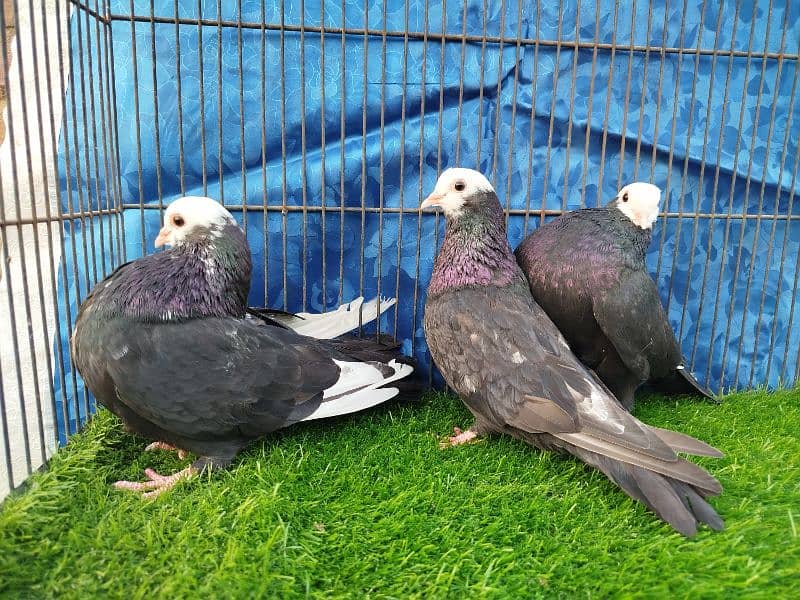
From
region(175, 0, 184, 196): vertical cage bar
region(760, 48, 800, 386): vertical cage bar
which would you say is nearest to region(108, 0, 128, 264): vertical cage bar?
region(175, 0, 184, 196): vertical cage bar

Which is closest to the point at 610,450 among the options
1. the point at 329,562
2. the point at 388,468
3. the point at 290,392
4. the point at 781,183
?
the point at 388,468

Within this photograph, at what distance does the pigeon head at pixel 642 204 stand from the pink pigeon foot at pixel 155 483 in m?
2.32

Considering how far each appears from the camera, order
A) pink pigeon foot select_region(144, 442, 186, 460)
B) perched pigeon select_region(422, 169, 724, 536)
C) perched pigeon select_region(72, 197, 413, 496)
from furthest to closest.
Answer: pink pigeon foot select_region(144, 442, 186, 460)
perched pigeon select_region(72, 197, 413, 496)
perched pigeon select_region(422, 169, 724, 536)

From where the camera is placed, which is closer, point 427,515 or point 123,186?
point 427,515

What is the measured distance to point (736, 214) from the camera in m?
3.05

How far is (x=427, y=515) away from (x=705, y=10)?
3.08 metres

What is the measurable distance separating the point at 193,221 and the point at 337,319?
94 centimetres

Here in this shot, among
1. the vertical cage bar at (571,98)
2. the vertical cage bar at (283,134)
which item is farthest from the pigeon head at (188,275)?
the vertical cage bar at (571,98)

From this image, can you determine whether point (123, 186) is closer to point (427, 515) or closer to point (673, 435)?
point (427, 515)

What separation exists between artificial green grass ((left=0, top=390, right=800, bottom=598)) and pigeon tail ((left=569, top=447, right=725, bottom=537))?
46 millimetres

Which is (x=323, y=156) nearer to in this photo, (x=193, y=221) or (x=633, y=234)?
(x=193, y=221)

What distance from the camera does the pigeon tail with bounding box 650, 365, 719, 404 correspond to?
295 centimetres

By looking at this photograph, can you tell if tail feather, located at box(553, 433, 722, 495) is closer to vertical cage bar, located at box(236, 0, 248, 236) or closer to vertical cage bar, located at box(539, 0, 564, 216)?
vertical cage bar, located at box(539, 0, 564, 216)

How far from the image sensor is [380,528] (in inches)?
67.4
